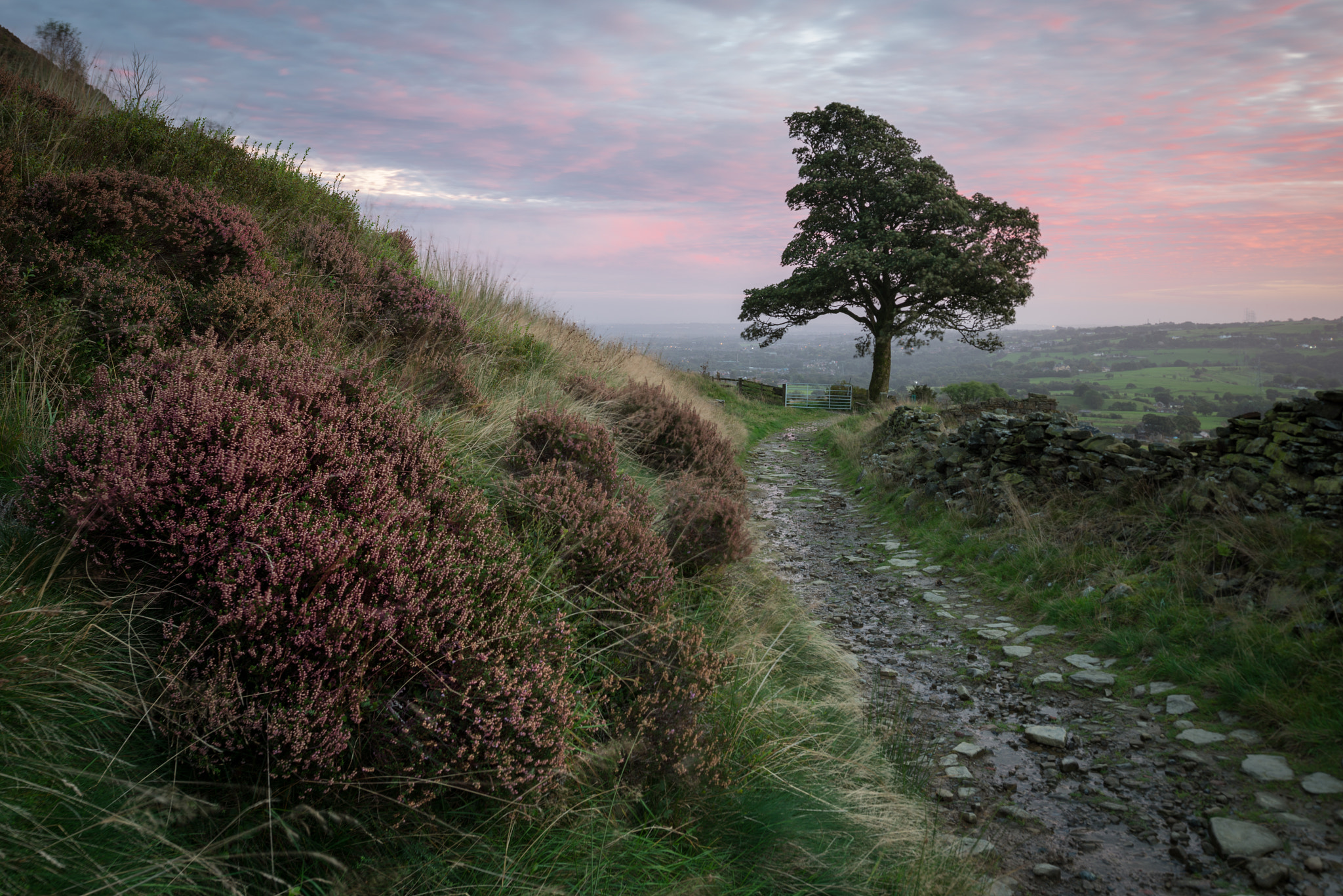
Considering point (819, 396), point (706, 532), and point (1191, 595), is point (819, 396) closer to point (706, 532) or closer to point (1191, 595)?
point (1191, 595)

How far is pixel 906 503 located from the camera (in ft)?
32.7

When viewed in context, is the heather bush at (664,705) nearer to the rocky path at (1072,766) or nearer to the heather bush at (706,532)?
the rocky path at (1072,766)

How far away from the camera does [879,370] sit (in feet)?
84.2

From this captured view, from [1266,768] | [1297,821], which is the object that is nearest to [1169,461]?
[1266,768]

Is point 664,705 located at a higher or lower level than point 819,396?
lower

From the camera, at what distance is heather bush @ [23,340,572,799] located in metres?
2.04

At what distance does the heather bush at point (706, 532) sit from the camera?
5.21 meters

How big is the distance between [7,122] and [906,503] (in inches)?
443

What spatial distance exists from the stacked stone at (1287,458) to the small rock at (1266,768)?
2.88 metres

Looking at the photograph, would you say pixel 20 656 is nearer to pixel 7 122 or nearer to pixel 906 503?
pixel 7 122

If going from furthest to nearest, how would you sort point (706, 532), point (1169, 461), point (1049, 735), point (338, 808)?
point (1169, 461), point (706, 532), point (1049, 735), point (338, 808)

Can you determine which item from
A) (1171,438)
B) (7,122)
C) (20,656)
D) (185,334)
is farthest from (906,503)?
(7,122)

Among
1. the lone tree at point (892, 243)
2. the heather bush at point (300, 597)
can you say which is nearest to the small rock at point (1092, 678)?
the heather bush at point (300, 597)

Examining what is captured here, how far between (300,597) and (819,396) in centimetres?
3127
